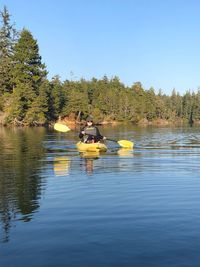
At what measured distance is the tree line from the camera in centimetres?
7175

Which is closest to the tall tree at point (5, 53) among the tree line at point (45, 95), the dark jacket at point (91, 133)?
the tree line at point (45, 95)

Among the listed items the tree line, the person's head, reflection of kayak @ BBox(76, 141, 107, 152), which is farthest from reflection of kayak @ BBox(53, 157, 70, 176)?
the tree line

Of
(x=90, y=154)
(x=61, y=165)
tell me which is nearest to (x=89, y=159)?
(x=90, y=154)

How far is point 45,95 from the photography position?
77938 millimetres

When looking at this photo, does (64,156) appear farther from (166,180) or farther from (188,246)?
(188,246)

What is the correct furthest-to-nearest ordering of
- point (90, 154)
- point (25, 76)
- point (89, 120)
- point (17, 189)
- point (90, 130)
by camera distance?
point (25, 76) → point (90, 130) → point (89, 120) → point (90, 154) → point (17, 189)

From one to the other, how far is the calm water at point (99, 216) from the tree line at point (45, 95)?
56399 mm

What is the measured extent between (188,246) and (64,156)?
48.7 feet

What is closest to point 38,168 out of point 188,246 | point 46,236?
point 46,236

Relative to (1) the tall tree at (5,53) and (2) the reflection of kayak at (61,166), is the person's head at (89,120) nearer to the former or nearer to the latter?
(2) the reflection of kayak at (61,166)

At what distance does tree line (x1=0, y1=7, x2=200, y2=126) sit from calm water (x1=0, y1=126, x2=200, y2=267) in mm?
56399

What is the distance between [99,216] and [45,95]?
231 feet

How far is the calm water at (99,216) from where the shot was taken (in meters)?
Result: 6.68

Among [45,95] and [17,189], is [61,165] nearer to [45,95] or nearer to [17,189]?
[17,189]
